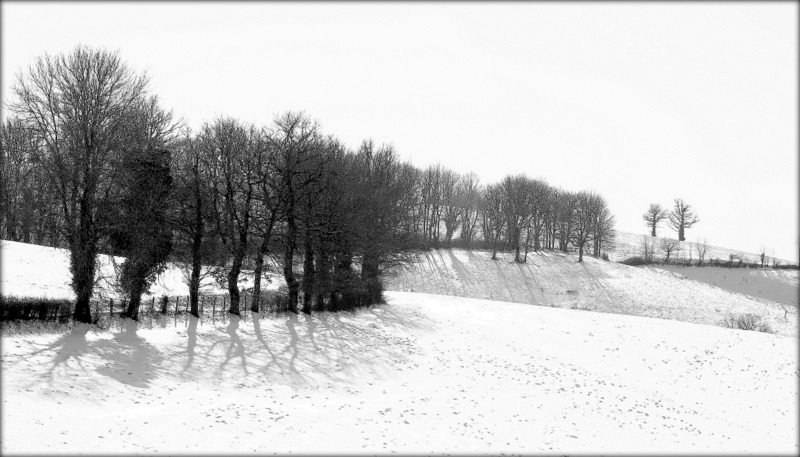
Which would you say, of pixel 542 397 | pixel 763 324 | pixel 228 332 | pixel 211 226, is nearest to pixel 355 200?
pixel 211 226

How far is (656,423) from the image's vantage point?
19.2 m

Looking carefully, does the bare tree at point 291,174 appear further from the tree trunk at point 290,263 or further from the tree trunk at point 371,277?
the tree trunk at point 371,277

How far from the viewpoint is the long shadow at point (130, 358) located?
17.3 m

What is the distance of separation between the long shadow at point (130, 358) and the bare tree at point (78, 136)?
87.3 inches

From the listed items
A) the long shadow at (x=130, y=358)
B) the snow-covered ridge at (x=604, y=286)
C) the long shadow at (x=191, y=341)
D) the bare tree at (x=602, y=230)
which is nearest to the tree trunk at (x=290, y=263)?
the long shadow at (x=191, y=341)

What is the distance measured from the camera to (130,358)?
1909cm

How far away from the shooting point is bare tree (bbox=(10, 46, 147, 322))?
22016mm

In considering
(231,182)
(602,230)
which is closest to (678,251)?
(602,230)

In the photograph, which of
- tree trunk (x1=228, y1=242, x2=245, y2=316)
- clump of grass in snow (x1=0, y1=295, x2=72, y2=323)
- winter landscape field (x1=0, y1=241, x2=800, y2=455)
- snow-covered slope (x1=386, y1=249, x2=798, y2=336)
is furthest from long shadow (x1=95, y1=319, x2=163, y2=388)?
snow-covered slope (x1=386, y1=249, x2=798, y2=336)

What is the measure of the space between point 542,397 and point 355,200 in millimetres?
17300

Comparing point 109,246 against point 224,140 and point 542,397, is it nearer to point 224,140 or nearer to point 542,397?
point 224,140

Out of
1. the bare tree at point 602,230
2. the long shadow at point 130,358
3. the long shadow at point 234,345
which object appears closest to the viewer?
the long shadow at point 130,358

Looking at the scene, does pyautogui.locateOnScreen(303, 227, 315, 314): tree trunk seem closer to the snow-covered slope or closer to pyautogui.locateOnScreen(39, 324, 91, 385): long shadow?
pyautogui.locateOnScreen(39, 324, 91, 385): long shadow

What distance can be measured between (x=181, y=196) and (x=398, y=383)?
13.5 m
